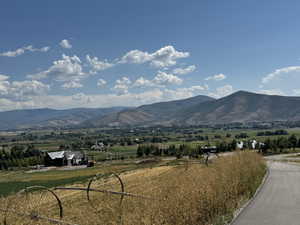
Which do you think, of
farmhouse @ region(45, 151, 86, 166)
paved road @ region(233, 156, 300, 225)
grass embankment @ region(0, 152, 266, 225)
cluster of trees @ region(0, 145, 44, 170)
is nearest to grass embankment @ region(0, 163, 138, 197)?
paved road @ region(233, 156, 300, 225)

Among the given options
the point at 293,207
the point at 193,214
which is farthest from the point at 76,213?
the point at 293,207

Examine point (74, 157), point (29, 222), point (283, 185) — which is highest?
point (29, 222)

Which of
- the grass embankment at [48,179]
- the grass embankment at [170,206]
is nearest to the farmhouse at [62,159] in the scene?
the grass embankment at [48,179]

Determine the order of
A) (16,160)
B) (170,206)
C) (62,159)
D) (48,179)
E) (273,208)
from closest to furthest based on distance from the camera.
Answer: (170,206)
(273,208)
(48,179)
(16,160)
(62,159)

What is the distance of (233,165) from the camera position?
52.1ft

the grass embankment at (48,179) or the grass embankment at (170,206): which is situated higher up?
the grass embankment at (170,206)

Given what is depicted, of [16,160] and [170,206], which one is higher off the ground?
[170,206]

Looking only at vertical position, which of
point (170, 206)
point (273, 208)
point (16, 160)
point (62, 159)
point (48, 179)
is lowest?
point (16, 160)

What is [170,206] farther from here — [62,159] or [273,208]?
[62,159]

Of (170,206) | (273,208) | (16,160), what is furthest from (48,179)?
(170,206)

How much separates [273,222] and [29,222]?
292 inches

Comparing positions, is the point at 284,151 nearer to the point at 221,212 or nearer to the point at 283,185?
the point at 283,185

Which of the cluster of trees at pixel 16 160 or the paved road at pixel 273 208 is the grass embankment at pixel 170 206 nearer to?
the paved road at pixel 273 208

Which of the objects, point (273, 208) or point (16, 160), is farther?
point (16, 160)
